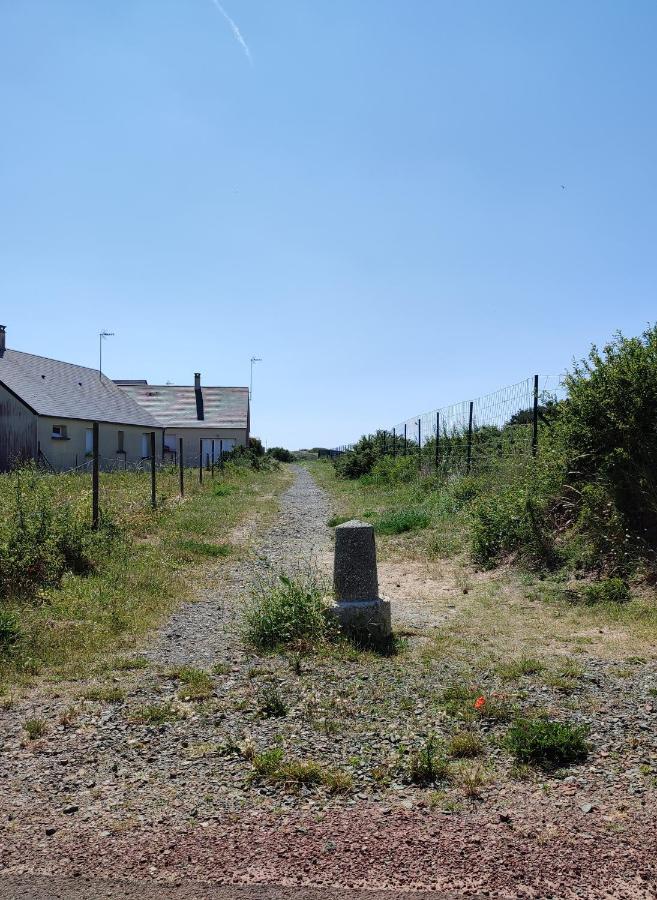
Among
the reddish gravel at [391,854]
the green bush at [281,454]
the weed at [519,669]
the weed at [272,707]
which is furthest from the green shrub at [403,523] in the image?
the green bush at [281,454]

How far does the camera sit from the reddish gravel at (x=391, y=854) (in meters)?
2.62

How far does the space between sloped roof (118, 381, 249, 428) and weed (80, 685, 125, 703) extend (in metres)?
36.4

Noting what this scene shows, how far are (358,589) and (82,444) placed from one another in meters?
26.6

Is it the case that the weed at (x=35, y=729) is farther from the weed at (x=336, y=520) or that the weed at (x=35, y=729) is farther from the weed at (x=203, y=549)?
the weed at (x=336, y=520)

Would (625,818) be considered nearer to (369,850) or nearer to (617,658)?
(369,850)

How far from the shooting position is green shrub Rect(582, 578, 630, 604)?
279 inches

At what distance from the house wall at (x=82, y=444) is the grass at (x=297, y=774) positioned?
21.2 m

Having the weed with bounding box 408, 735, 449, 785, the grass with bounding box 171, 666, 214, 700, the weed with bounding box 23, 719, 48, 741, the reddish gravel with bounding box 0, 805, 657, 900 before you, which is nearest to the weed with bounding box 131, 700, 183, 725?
the grass with bounding box 171, 666, 214, 700

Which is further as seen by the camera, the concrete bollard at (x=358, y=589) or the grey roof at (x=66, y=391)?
the grey roof at (x=66, y=391)

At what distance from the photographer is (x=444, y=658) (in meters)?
5.41

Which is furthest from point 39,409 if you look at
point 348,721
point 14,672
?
point 348,721

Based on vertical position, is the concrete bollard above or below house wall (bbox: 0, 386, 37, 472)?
below

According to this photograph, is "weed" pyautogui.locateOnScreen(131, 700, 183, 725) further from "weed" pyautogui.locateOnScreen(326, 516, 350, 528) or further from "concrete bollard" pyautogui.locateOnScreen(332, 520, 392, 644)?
"weed" pyautogui.locateOnScreen(326, 516, 350, 528)

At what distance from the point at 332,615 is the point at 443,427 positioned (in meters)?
12.7
